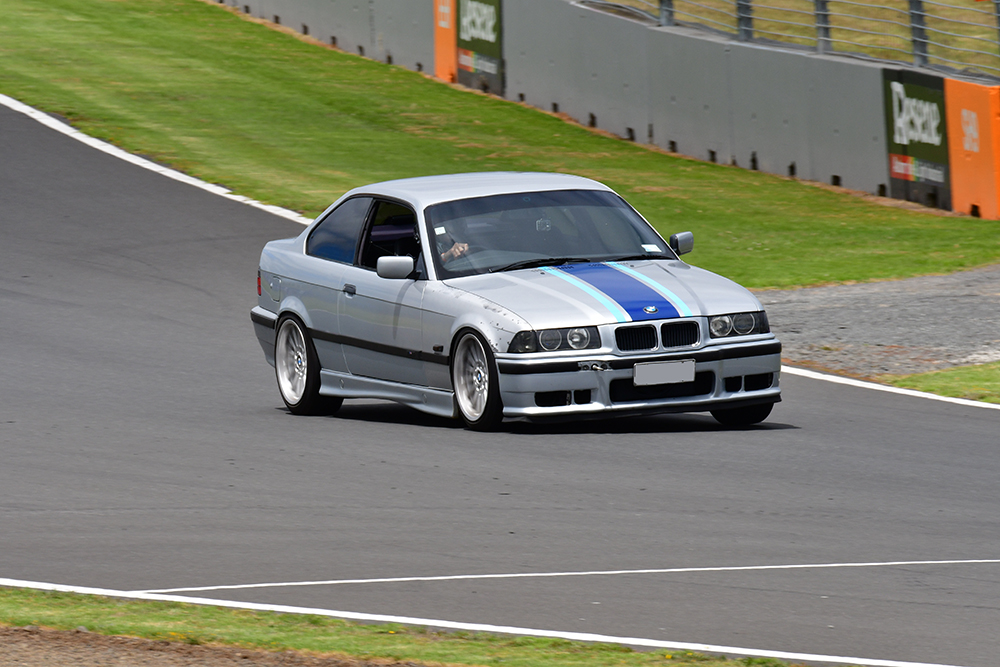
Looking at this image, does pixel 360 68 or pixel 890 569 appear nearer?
pixel 890 569

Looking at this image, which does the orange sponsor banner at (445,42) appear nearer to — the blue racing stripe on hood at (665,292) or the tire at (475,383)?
the blue racing stripe on hood at (665,292)

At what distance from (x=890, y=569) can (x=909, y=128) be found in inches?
629

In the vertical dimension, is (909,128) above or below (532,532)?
above

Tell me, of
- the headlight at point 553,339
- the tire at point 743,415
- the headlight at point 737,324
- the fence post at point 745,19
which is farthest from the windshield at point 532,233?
the fence post at point 745,19

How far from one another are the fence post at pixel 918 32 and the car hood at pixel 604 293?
12339 millimetres

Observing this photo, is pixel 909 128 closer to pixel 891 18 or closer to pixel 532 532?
pixel 891 18

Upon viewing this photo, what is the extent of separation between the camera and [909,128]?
22047mm

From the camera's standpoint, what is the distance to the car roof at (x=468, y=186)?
11188mm

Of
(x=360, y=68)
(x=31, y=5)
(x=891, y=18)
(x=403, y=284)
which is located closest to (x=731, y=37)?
(x=891, y=18)

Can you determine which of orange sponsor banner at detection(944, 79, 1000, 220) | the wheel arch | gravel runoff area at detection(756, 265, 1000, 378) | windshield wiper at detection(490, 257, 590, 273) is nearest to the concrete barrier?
orange sponsor banner at detection(944, 79, 1000, 220)

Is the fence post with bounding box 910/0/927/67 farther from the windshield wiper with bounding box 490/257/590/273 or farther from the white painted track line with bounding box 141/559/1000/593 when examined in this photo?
the white painted track line with bounding box 141/559/1000/593

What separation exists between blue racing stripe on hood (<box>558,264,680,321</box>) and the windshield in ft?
0.96

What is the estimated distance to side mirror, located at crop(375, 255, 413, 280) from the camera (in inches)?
420

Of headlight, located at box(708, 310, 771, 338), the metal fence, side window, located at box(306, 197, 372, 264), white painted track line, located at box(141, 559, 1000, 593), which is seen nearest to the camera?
white painted track line, located at box(141, 559, 1000, 593)
